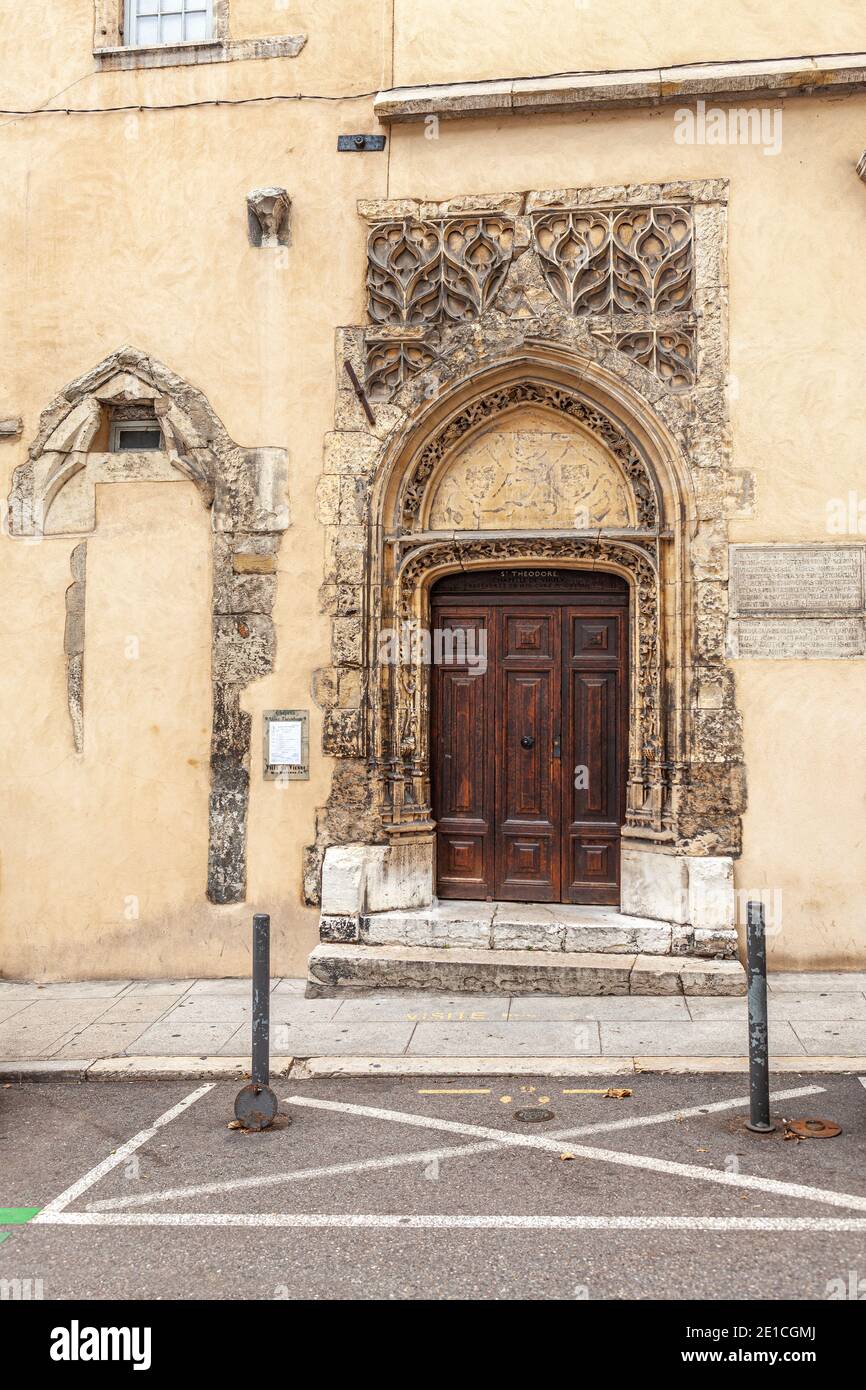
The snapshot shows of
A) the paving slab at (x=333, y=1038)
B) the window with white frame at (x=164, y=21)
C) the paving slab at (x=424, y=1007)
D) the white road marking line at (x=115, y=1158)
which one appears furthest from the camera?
the window with white frame at (x=164, y=21)

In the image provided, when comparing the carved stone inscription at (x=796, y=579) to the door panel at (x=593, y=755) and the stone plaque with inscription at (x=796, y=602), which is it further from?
the door panel at (x=593, y=755)

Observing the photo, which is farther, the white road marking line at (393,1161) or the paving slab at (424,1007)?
the paving slab at (424,1007)

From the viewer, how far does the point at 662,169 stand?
8.06 meters

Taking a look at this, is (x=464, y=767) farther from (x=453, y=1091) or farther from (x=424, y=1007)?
(x=453, y=1091)

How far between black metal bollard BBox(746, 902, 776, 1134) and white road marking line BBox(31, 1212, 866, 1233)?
95 centimetres

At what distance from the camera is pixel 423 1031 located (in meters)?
6.77

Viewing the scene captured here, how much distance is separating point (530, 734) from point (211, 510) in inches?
116

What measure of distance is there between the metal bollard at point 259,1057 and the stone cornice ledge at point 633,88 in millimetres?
6036

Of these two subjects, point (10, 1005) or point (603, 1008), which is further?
point (10, 1005)

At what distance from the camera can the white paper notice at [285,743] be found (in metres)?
8.26

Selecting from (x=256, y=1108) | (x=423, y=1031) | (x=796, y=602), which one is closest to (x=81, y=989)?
(x=423, y=1031)

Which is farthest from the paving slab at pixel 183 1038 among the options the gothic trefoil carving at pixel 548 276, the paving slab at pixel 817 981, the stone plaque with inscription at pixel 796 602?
the gothic trefoil carving at pixel 548 276

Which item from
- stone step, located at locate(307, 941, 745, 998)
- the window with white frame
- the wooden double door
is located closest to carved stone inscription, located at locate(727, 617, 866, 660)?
the wooden double door
